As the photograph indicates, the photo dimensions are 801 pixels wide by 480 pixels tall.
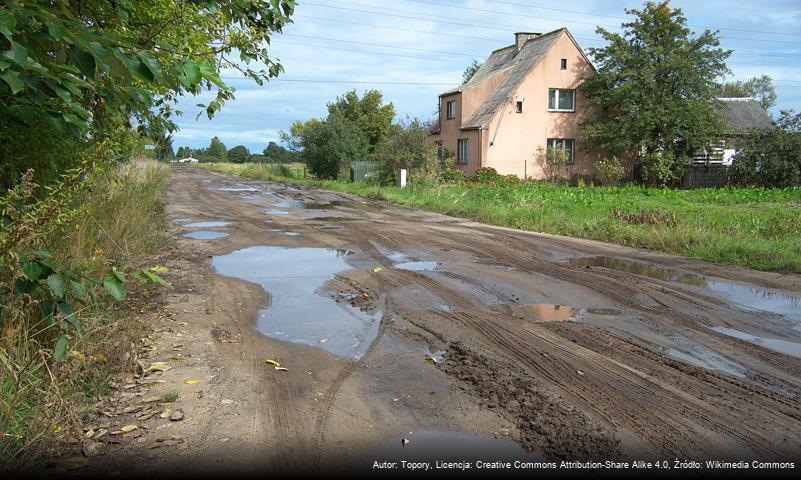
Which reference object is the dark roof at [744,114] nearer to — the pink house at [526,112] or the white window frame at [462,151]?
the pink house at [526,112]

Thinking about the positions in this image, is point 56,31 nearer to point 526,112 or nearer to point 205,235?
point 205,235

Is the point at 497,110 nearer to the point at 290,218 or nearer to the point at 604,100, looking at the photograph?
the point at 604,100

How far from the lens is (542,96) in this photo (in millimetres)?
35719

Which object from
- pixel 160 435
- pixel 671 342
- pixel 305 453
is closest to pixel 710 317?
pixel 671 342

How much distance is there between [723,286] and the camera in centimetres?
884

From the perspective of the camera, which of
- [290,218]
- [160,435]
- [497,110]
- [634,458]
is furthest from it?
[497,110]

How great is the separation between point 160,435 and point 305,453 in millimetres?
1010

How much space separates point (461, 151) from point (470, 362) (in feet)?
109

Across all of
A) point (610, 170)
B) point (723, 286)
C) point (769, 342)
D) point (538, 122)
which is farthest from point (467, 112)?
point (769, 342)

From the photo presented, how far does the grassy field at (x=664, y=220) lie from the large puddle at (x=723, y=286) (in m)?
1.69

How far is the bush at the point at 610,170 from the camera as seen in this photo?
33562mm

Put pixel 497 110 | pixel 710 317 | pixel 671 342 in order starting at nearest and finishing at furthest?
1. pixel 671 342
2. pixel 710 317
3. pixel 497 110

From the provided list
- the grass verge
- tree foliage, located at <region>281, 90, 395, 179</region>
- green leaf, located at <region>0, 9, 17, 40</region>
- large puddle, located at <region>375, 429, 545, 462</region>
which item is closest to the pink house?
tree foliage, located at <region>281, 90, 395, 179</region>

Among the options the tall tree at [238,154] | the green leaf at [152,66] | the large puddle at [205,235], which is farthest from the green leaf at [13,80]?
the tall tree at [238,154]
